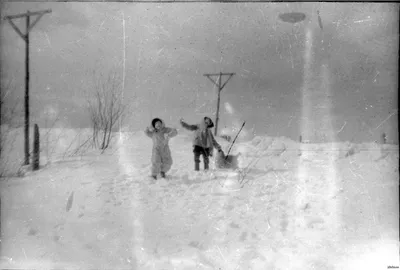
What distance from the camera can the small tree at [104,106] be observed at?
2.90 meters

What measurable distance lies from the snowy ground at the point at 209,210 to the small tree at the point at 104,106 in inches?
6.7

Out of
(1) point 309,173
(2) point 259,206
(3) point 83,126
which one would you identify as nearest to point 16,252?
(3) point 83,126

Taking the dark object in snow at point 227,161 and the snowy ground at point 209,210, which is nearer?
the snowy ground at point 209,210

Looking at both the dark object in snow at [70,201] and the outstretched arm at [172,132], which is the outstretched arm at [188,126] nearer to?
the outstretched arm at [172,132]

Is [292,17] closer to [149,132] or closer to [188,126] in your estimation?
[188,126]

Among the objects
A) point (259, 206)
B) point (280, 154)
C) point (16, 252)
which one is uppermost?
point (280, 154)

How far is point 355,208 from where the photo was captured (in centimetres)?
280

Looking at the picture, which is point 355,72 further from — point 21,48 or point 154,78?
point 21,48

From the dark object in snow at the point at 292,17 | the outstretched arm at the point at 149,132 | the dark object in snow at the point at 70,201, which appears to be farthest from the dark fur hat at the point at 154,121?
the dark object in snow at the point at 292,17

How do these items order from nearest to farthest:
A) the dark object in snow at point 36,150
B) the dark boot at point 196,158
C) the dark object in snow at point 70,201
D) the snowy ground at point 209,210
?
the snowy ground at point 209,210 < the dark object in snow at point 70,201 < the dark object in snow at point 36,150 < the dark boot at point 196,158

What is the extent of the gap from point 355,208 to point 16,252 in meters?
3.28

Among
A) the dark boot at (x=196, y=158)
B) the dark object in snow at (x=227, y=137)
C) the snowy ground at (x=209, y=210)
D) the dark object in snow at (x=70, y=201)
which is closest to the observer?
the snowy ground at (x=209, y=210)

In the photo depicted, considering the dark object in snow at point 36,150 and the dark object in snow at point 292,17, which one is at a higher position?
the dark object in snow at point 292,17

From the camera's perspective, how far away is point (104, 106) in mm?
2926
